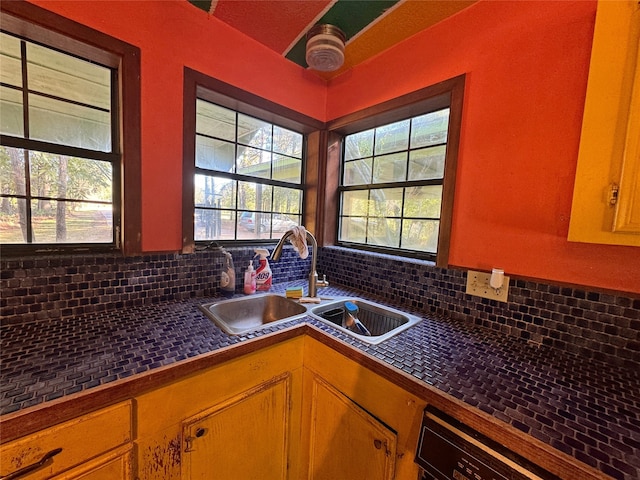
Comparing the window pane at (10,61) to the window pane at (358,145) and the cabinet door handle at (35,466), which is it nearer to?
the cabinet door handle at (35,466)

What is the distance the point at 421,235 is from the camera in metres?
1.46

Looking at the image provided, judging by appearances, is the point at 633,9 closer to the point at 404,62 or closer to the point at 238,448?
the point at 404,62

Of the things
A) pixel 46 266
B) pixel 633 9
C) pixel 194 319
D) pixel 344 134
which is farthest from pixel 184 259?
pixel 633 9

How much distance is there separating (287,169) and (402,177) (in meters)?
0.82

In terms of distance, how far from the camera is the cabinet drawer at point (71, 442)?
0.55m

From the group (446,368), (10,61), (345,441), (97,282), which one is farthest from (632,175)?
(10,61)

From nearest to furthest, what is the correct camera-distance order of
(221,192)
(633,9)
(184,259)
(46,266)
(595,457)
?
(595,457) → (633,9) → (46,266) → (184,259) → (221,192)

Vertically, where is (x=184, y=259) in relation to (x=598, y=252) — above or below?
below

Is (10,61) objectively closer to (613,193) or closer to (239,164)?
(239,164)

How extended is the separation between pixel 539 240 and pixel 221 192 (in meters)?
1.59

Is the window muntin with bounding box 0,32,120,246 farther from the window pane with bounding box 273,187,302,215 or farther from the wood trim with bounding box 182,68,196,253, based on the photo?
the window pane with bounding box 273,187,302,215

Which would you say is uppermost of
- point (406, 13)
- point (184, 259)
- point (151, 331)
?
point (406, 13)

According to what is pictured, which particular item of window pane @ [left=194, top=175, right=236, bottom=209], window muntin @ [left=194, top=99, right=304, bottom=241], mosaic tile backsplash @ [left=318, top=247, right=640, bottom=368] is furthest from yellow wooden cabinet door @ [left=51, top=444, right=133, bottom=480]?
mosaic tile backsplash @ [left=318, top=247, right=640, bottom=368]

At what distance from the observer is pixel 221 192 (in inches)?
61.1
